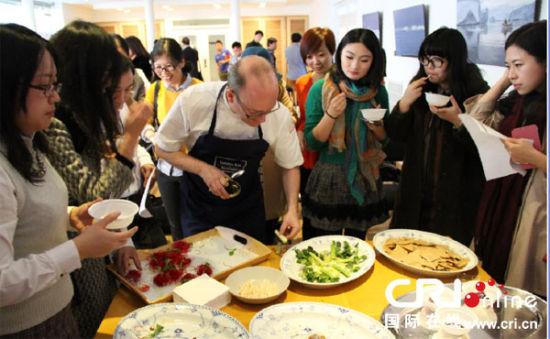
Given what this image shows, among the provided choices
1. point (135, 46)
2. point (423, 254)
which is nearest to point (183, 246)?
point (423, 254)

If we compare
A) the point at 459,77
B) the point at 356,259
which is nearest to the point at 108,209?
the point at 356,259

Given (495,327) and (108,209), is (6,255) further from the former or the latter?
(495,327)

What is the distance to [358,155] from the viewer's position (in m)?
2.03

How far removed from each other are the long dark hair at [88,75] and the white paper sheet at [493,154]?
125 centimetres

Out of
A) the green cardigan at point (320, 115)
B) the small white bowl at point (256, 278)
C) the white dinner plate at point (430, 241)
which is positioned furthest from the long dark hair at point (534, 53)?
the small white bowl at point (256, 278)

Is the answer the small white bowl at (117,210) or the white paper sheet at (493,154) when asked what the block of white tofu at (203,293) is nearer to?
the small white bowl at (117,210)

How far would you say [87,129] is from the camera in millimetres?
1312

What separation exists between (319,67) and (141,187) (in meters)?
1.34

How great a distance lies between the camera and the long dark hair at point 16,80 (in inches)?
35.0

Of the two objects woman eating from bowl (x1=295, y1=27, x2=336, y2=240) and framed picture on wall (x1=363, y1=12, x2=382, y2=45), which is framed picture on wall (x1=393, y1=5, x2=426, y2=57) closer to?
framed picture on wall (x1=363, y1=12, x2=382, y2=45)

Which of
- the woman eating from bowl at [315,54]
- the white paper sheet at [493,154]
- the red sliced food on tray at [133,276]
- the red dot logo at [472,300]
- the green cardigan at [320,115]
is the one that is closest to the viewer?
the red dot logo at [472,300]

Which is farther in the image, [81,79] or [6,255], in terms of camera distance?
[81,79]

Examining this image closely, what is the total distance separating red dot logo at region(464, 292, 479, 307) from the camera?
105 cm

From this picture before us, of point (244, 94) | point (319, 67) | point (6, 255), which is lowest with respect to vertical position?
point (6, 255)
